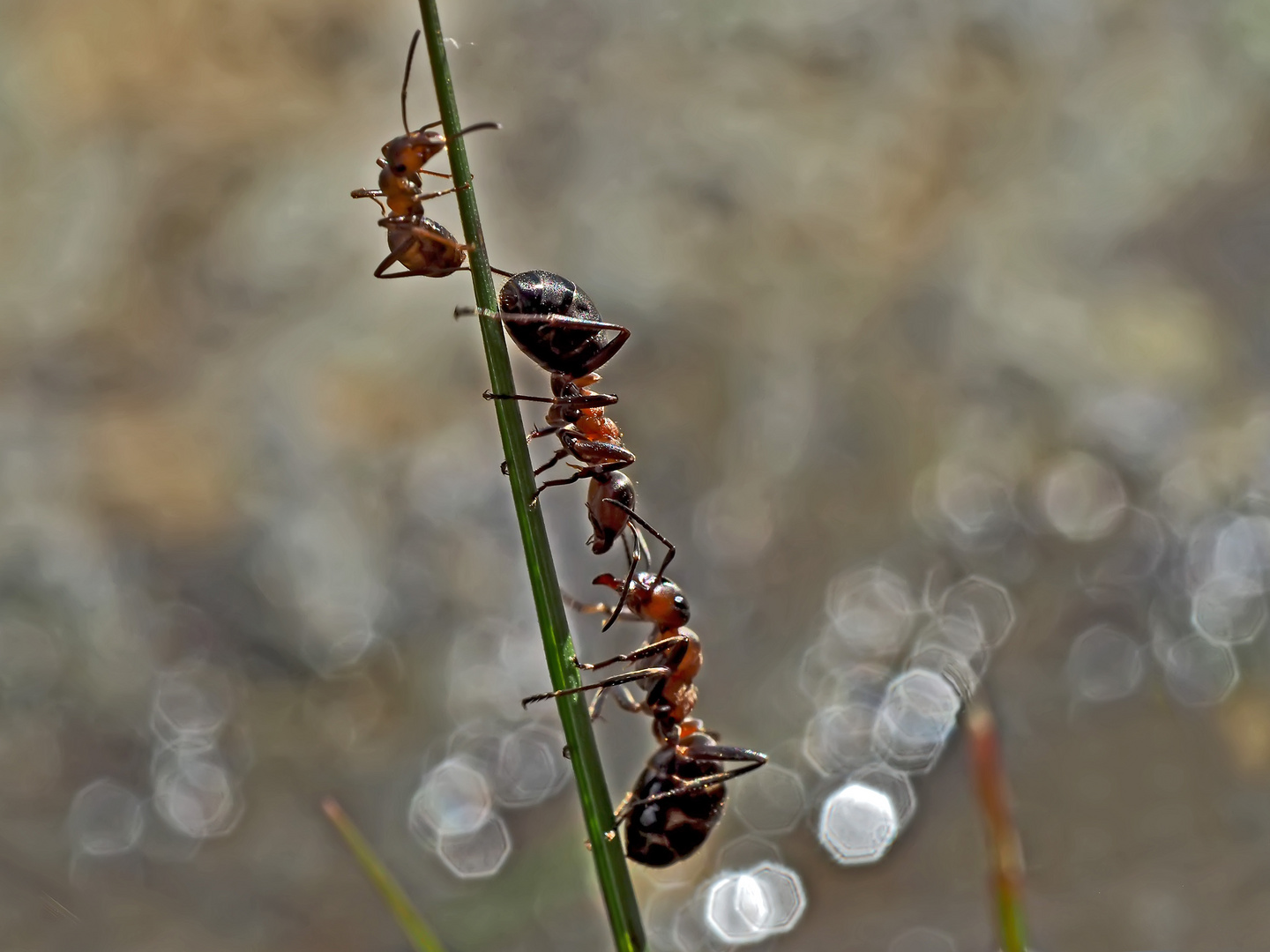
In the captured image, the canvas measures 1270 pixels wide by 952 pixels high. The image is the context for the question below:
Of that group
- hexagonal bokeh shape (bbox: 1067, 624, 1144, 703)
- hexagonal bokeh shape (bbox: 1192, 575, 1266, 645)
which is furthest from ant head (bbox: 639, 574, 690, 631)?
hexagonal bokeh shape (bbox: 1192, 575, 1266, 645)

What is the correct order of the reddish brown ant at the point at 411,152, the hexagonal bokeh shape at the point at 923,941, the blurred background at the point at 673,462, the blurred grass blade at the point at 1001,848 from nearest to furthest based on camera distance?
the blurred grass blade at the point at 1001,848, the reddish brown ant at the point at 411,152, the hexagonal bokeh shape at the point at 923,941, the blurred background at the point at 673,462

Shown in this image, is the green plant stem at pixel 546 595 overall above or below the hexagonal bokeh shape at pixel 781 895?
above

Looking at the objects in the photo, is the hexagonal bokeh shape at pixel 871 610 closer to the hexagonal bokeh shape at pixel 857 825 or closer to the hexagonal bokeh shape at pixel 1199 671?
the hexagonal bokeh shape at pixel 857 825

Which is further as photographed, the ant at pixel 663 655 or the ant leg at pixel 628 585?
the ant at pixel 663 655

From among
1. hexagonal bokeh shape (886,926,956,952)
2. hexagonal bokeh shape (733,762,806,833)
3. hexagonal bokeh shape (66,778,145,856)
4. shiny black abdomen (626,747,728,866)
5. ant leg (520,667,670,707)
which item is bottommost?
hexagonal bokeh shape (886,926,956,952)

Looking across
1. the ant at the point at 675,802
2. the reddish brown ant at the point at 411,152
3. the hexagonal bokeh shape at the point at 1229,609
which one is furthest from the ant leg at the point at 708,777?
the hexagonal bokeh shape at the point at 1229,609

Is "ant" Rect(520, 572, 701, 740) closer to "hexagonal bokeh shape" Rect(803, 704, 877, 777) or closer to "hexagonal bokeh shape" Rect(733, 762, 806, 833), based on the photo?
"hexagonal bokeh shape" Rect(733, 762, 806, 833)

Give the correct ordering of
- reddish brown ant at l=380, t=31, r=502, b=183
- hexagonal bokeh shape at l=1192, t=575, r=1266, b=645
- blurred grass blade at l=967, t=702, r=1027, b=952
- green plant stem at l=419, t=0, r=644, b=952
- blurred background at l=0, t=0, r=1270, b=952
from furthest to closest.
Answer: hexagonal bokeh shape at l=1192, t=575, r=1266, b=645 → blurred background at l=0, t=0, r=1270, b=952 → reddish brown ant at l=380, t=31, r=502, b=183 → green plant stem at l=419, t=0, r=644, b=952 → blurred grass blade at l=967, t=702, r=1027, b=952

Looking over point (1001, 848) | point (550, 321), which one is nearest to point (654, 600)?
point (550, 321)
